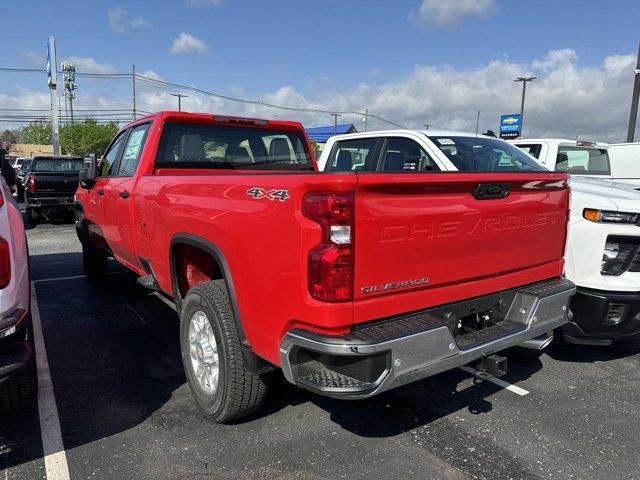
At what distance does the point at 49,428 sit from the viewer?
3090 millimetres

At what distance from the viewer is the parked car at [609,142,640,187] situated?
9328 millimetres

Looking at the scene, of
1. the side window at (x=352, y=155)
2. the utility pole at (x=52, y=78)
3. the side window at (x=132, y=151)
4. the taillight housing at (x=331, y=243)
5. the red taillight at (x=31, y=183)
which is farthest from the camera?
the utility pole at (x=52, y=78)

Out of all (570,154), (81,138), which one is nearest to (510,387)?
(570,154)

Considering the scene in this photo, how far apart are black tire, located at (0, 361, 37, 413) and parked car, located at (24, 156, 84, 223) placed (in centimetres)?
1107

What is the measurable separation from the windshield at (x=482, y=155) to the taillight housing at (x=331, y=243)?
10.5ft

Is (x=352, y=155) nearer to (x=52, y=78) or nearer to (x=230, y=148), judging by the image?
(x=230, y=148)

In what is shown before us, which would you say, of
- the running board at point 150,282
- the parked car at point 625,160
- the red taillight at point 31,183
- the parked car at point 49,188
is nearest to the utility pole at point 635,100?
the parked car at point 625,160

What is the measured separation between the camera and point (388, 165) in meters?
5.72

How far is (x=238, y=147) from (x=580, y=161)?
19.3 feet

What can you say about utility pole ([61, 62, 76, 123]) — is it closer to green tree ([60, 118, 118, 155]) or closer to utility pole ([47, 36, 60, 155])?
green tree ([60, 118, 118, 155])

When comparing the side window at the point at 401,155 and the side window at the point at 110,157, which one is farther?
the side window at the point at 110,157

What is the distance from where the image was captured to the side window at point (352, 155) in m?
6.04

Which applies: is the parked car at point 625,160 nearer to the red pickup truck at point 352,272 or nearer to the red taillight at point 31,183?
the red pickup truck at point 352,272

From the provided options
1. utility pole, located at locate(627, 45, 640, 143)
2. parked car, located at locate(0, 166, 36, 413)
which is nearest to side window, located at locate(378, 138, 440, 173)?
parked car, located at locate(0, 166, 36, 413)
